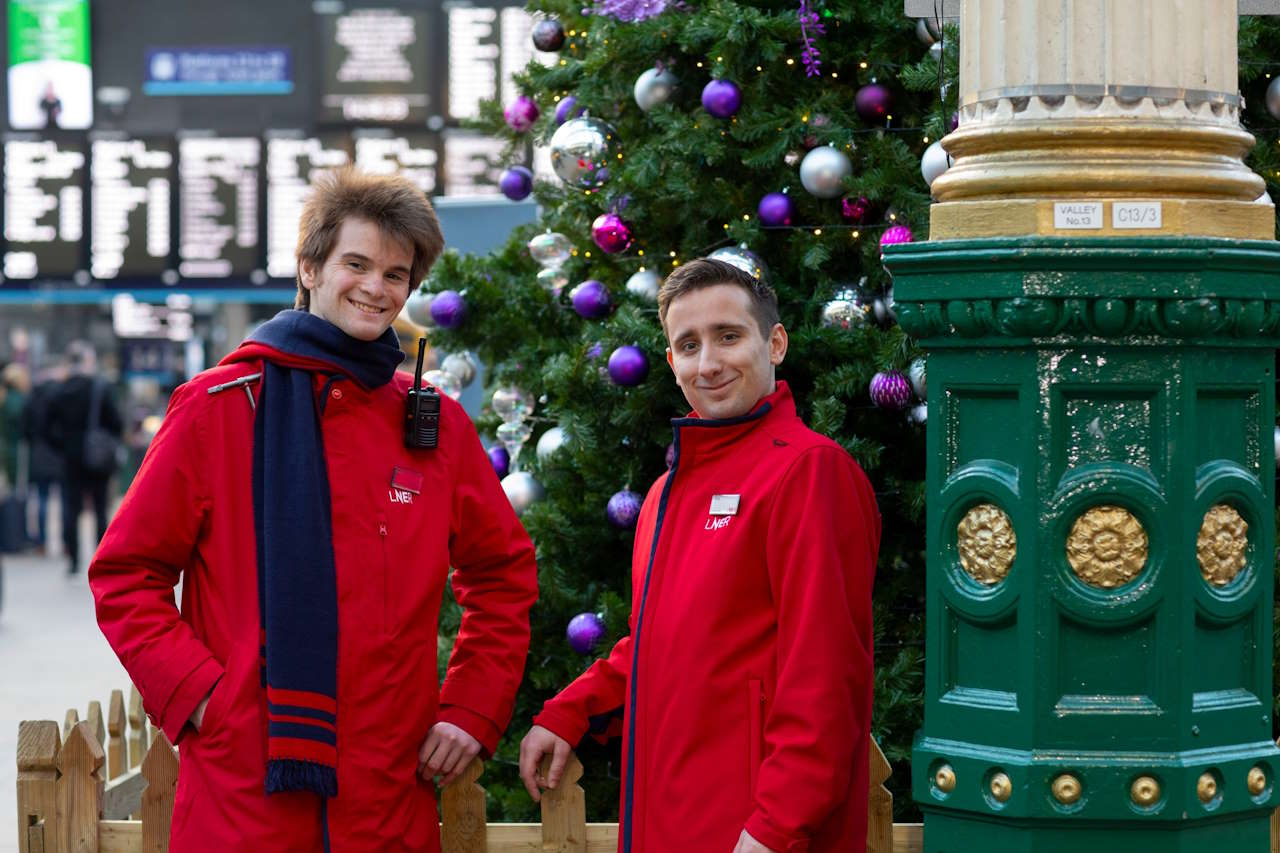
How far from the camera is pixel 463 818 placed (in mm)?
3473

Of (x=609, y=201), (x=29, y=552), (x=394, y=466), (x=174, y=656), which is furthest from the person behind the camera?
(x=29, y=552)

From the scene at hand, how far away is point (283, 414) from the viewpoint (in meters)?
2.96

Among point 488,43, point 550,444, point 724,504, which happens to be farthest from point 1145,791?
point 488,43

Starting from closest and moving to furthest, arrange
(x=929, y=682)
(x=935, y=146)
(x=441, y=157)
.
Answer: (x=929, y=682), (x=935, y=146), (x=441, y=157)

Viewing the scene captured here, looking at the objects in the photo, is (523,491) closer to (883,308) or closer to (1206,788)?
(883,308)

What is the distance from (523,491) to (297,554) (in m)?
2.04

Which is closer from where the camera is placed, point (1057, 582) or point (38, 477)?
point (1057, 582)

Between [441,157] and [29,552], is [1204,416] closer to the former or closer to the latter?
[441,157]

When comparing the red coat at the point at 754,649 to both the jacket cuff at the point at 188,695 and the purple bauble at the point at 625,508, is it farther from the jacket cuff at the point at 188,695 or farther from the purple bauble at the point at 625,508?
the purple bauble at the point at 625,508

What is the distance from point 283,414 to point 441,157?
30.4ft

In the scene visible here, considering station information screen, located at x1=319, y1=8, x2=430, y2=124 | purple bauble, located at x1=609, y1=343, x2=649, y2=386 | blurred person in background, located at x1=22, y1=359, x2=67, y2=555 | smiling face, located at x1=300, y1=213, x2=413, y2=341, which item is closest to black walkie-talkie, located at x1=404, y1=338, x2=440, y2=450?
smiling face, located at x1=300, y1=213, x2=413, y2=341

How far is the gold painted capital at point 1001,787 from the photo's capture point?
2.42 m

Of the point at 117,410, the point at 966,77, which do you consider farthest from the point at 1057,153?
the point at 117,410

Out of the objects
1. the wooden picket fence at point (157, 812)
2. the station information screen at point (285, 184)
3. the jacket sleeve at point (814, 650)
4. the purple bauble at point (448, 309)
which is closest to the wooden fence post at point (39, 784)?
the wooden picket fence at point (157, 812)
